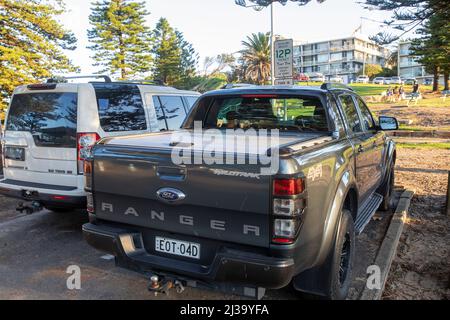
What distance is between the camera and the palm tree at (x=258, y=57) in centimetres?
5481

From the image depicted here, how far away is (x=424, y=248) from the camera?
4902mm

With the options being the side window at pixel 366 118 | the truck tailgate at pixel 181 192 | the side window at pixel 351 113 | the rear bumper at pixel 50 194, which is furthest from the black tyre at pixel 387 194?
the rear bumper at pixel 50 194

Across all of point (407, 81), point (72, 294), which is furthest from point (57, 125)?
point (407, 81)

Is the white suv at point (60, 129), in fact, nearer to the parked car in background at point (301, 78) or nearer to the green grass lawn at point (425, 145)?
the green grass lawn at point (425, 145)

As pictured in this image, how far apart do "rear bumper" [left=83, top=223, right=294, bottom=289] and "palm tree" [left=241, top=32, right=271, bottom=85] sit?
5254 centimetres

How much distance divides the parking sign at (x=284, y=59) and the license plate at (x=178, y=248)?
29.2ft

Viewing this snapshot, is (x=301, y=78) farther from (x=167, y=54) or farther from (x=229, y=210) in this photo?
(x=229, y=210)

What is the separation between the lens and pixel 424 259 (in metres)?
4.58

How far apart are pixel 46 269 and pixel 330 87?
12.0 feet

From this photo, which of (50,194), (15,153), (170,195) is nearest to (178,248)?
(170,195)

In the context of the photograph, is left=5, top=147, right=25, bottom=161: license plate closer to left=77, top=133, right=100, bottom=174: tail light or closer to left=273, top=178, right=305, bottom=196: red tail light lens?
left=77, top=133, right=100, bottom=174: tail light

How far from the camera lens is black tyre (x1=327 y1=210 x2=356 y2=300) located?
330 cm

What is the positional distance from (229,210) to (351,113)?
2576 mm

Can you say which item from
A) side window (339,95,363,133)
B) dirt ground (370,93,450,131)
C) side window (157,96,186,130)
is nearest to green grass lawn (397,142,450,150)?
dirt ground (370,93,450,131)
